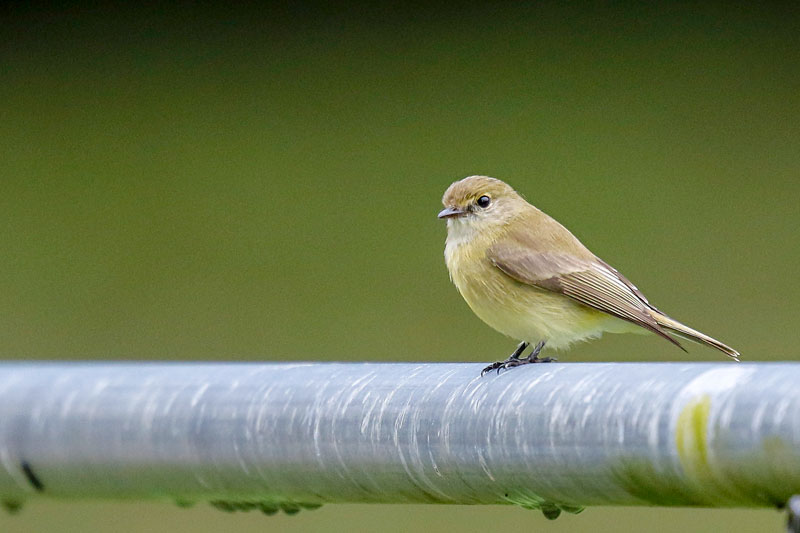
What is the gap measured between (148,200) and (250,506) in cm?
349

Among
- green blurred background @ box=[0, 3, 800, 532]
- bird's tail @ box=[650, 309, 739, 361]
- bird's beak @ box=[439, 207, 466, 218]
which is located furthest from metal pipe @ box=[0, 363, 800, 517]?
green blurred background @ box=[0, 3, 800, 532]

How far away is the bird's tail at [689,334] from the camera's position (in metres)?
3.16

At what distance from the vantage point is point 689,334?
10.8 ft

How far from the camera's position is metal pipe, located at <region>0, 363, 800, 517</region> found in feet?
4.57

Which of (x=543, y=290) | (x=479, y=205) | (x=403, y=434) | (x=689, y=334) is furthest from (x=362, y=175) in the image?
(x=403, y=434)

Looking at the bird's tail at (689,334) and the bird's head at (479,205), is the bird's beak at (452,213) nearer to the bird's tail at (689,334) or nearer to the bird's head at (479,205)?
the bird's head at (479,205)

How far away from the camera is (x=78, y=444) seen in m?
2.09

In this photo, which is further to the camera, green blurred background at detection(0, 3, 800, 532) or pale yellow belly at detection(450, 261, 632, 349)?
green blurred background at detection(0, 3, 800, 532)

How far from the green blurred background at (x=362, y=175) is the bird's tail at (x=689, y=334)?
1.37m

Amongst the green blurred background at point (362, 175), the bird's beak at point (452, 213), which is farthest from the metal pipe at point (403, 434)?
the green blurred background at point (362, 175)

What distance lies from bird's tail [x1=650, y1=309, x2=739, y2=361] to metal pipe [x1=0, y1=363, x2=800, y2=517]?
1.43 meters

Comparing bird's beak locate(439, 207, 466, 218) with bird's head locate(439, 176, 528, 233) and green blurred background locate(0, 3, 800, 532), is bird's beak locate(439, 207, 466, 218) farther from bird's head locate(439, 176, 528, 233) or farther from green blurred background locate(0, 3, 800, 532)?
green blurred background locate(0, 3, 800, 532)

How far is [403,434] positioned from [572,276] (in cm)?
183

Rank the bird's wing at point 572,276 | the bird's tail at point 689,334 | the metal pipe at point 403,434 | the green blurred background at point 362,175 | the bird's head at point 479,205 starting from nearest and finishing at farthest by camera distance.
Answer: the metal pipe at point 403,434, the bird's tail at point 689,334, the bird's wing at point 572,276, the bird's head at point 479,205, the green blurred background at point 362,175
